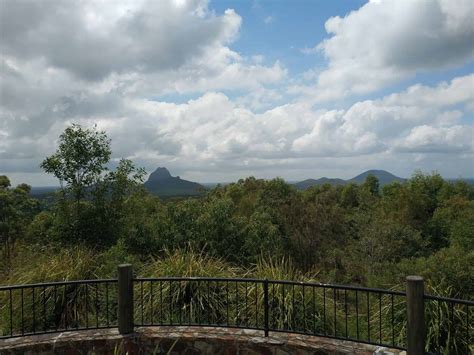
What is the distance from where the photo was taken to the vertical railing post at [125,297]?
652 centimetres

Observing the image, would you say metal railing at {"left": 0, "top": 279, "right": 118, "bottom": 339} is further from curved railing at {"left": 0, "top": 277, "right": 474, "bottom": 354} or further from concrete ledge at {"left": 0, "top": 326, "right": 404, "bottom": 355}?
concrete ledge at {"left": 0, "top": 326, "right": 404, "bottom": 355}

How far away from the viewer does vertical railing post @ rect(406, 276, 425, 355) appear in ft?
17.9

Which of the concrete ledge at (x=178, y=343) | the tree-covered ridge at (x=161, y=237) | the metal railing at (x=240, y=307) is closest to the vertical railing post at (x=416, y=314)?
the concrete ledge at (x=178, y=343)

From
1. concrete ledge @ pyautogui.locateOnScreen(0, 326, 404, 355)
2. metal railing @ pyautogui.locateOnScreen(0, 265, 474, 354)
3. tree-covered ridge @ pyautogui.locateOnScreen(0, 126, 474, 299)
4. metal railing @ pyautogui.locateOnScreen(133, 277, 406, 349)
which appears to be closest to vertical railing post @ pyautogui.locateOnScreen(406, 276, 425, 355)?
concrete ledge @ pyautogui.locateOnScreen(0, 326, 404, 355)

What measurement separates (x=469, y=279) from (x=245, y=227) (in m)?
5.96

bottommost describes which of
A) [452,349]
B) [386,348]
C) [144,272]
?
[452,349]

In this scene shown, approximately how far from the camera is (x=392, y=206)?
30.7 metres

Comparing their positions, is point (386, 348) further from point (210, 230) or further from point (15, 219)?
point (15, 219)

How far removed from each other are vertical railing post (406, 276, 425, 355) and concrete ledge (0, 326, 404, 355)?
829 millimetres

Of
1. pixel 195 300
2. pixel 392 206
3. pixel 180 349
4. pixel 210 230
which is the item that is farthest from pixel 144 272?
pixel 392 206

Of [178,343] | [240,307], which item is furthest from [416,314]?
[178,343]

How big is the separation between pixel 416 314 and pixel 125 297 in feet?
13.6

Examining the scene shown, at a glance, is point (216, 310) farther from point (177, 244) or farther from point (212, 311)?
point (177, 244)

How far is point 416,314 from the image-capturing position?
5.46 meters
